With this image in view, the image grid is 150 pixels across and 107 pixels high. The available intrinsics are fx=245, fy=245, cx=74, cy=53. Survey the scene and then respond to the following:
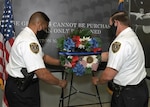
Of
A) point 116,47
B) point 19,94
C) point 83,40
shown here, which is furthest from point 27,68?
point 116,47

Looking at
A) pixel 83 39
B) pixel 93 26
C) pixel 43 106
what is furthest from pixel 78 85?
pixel 83 39

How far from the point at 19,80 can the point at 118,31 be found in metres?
1.21

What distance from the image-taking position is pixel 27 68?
255cm

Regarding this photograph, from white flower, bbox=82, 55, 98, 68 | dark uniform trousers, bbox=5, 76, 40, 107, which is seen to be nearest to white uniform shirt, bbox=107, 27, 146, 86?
white flower, bbox=82, 55, 98, 68

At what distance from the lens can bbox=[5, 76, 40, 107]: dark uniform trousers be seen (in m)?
2.71

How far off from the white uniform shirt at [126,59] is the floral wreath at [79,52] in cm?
45

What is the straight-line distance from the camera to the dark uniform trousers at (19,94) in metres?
2.71

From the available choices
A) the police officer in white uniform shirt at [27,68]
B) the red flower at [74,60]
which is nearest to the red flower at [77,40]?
the red flower at [74,60]

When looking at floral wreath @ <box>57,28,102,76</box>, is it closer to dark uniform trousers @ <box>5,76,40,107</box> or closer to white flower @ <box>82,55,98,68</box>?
white flower @ <box>82,55,98,68</box>

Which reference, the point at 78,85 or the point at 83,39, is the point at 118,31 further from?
the point at 78,85

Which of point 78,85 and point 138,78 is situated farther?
point 78,85

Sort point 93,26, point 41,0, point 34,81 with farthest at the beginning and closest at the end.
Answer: point 93,26
point 41,0
point 34,81

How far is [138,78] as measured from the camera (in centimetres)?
257

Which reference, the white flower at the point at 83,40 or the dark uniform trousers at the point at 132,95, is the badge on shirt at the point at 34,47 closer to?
the white flower at the point at 83,40
